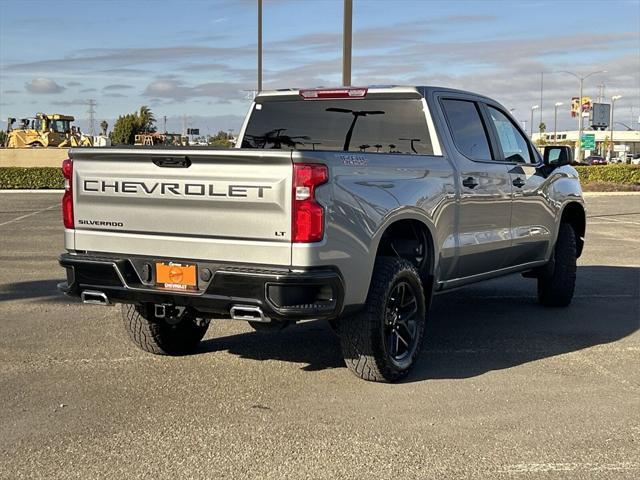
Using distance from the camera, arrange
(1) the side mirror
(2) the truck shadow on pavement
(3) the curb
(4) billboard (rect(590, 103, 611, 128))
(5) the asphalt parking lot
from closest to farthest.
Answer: (5) the asphalt parking lot < (2) the truck shadow on pavement < (1) the side mirror < (3) the curb < (4) billboard (rect(590, 103, 611, 128))

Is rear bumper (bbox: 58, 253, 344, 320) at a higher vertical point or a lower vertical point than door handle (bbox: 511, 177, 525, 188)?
lower

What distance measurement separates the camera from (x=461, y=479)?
A: 12.9ft

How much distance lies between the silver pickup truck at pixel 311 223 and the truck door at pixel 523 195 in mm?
172


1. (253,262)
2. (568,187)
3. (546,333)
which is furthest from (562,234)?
(253,262)

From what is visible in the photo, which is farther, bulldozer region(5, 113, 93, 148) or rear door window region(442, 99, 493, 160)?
bulldozer region(5, 113, 93, 148)

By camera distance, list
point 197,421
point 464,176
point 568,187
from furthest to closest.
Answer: point 568,187 → point 464,176 → point 197,421

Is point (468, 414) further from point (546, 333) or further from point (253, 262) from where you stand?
point (546, 333)

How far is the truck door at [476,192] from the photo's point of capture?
253 inches

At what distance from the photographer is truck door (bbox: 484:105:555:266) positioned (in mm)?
7246

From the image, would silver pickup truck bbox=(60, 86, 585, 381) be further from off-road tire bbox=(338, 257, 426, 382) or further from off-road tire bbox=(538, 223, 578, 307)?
off-road tire bbox=(538, 223, 578, 307)

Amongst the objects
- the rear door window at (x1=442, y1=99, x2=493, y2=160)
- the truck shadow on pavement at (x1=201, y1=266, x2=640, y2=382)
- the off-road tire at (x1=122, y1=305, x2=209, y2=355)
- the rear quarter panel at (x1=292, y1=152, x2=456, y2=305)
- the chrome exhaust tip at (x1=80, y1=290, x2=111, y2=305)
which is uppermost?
the rear door window at (x1=442, y1=99, x2=493, y2=160)

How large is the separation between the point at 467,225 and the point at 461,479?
2876mm

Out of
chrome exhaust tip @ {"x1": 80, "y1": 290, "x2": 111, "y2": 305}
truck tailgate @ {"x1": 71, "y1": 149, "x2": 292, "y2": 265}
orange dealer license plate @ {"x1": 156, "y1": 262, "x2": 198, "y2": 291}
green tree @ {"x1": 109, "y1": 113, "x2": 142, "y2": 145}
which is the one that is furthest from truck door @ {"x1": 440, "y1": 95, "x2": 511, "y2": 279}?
green tree @ {"x1": 109, "y1": 113, "x2": 142, "y2": 145}

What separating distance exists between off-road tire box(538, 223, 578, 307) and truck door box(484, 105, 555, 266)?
1.31ft
